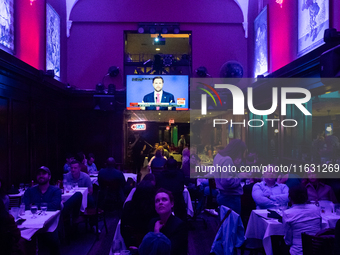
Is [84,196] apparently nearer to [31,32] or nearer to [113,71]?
[31,32]

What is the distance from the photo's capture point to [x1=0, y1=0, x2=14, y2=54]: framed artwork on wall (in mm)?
5371

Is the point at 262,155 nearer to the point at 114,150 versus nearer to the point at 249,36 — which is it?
the point at 249,36

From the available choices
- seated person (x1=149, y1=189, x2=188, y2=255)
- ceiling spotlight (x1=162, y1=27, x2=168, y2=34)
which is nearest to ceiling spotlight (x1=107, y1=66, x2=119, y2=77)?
ceiling spotlight (x1=162, y1=27, x2=168, y2=34)

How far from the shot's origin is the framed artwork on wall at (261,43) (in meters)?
8.20

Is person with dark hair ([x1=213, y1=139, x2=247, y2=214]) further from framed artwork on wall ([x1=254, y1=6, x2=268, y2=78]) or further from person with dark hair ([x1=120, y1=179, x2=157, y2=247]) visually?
framed artwork on wall ([x1=254, y1=6, x2=268, y2=78])

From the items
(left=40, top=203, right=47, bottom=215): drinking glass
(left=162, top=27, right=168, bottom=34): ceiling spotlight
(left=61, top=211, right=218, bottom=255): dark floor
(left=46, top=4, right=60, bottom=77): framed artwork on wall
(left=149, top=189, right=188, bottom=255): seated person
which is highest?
(left=162, top=27, right=168, bottom=34): ceiling spotlight

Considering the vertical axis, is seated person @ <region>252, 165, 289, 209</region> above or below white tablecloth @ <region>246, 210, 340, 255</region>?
above

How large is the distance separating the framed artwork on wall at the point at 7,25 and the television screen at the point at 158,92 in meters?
3.84

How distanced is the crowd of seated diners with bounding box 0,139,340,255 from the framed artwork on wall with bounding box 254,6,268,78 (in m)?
3.57

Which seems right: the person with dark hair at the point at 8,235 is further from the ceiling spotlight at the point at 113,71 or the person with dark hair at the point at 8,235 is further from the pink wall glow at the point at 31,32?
the ceiling spotlight at the point at 113,71

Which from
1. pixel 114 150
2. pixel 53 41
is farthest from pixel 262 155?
pixel 53 41

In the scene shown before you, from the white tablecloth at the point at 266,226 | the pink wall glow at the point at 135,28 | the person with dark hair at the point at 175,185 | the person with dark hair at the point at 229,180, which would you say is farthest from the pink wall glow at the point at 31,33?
the white tablecloth at the point at 266,226

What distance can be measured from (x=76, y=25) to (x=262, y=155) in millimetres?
7375

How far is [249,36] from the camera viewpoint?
32.5 feet
